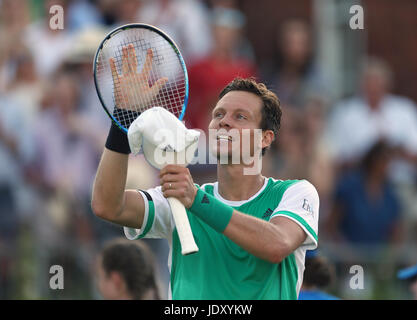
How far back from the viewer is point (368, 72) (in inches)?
428

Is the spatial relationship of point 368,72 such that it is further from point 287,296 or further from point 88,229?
point 287,296

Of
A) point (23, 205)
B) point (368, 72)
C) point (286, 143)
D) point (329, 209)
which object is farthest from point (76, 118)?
point (368, 72)

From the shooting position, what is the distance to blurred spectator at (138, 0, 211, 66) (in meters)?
10.0

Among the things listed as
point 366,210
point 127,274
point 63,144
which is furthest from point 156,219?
point 366,210

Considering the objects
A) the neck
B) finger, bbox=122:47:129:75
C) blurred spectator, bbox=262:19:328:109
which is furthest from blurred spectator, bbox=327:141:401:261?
finger, bbox=122:47:129:75

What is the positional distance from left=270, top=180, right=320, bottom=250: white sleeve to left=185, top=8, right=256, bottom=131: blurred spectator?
416cm

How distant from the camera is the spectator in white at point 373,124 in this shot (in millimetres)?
10375

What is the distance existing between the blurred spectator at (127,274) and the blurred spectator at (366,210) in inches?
156

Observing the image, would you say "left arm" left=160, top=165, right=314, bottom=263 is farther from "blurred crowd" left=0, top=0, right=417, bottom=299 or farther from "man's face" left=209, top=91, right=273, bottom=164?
"blurred crowd" left=0, top=0, right=417, bottom=299

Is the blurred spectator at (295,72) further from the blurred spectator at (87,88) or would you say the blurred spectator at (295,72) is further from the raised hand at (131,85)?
the raised hand at (131,85)

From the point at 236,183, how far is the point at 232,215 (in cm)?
57

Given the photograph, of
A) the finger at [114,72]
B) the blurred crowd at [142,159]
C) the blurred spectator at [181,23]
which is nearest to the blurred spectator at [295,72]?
the blurred crowd at [142,159]

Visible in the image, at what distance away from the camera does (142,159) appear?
8961mm

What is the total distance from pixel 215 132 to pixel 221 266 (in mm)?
734
